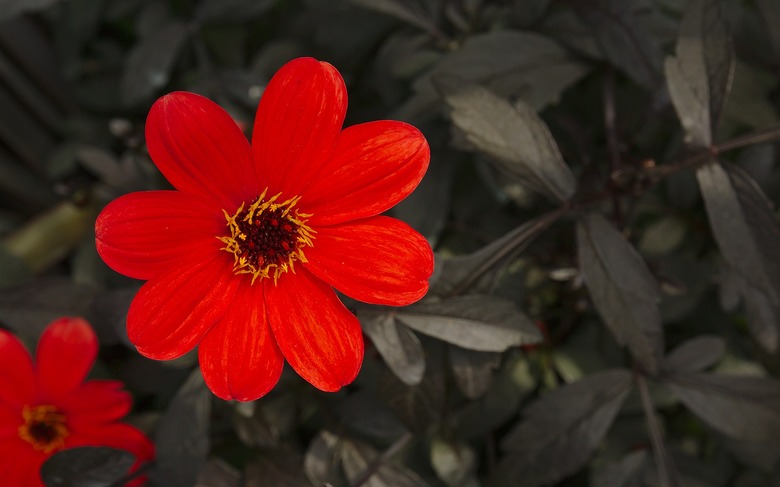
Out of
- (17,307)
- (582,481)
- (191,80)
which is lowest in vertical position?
(582,481)

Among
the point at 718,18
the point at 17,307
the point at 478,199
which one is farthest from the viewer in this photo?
the point at 478,199

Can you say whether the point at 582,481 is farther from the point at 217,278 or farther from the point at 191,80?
the point at 191,80

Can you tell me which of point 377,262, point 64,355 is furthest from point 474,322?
point 64,355

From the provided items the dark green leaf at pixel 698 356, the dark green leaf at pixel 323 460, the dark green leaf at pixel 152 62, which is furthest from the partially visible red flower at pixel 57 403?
the dark green leaf at pixel 698 356

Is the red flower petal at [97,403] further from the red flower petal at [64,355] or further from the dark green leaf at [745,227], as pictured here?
the dark green leaf at [745,227]

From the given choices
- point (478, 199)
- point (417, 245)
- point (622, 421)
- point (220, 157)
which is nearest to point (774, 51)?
point (478, 199)

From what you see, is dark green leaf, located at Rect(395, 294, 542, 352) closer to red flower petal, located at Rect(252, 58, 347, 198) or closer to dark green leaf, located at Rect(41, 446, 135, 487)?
red flower petal, located at Rect(252, 58, 347, 198)
